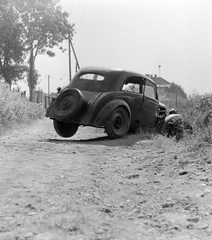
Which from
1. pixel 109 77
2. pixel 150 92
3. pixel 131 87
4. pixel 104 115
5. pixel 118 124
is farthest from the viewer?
pixel 150 92

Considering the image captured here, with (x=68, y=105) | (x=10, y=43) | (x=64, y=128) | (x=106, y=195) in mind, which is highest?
(x=10, y=43)

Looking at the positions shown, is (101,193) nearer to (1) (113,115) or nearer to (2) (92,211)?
(2) (92,211)

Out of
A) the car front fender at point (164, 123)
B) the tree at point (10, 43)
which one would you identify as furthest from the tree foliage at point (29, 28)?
the car front fender at point (164, 123)

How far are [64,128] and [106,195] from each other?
20.8 feet

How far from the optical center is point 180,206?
3.85 m

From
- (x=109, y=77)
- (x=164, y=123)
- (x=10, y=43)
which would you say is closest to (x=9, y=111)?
(x=109, y=77)

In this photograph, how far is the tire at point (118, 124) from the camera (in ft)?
30.7

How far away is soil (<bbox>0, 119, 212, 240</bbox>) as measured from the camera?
3.05 metres

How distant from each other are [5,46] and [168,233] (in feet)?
106

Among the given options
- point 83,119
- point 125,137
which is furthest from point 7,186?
point 125,137

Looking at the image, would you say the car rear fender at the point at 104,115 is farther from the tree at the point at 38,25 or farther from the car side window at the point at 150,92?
the tree at the point at 38,25

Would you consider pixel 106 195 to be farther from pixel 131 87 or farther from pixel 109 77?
pixel 131 87

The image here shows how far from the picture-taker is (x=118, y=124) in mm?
9648

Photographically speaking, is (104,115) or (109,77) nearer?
(104,115)
